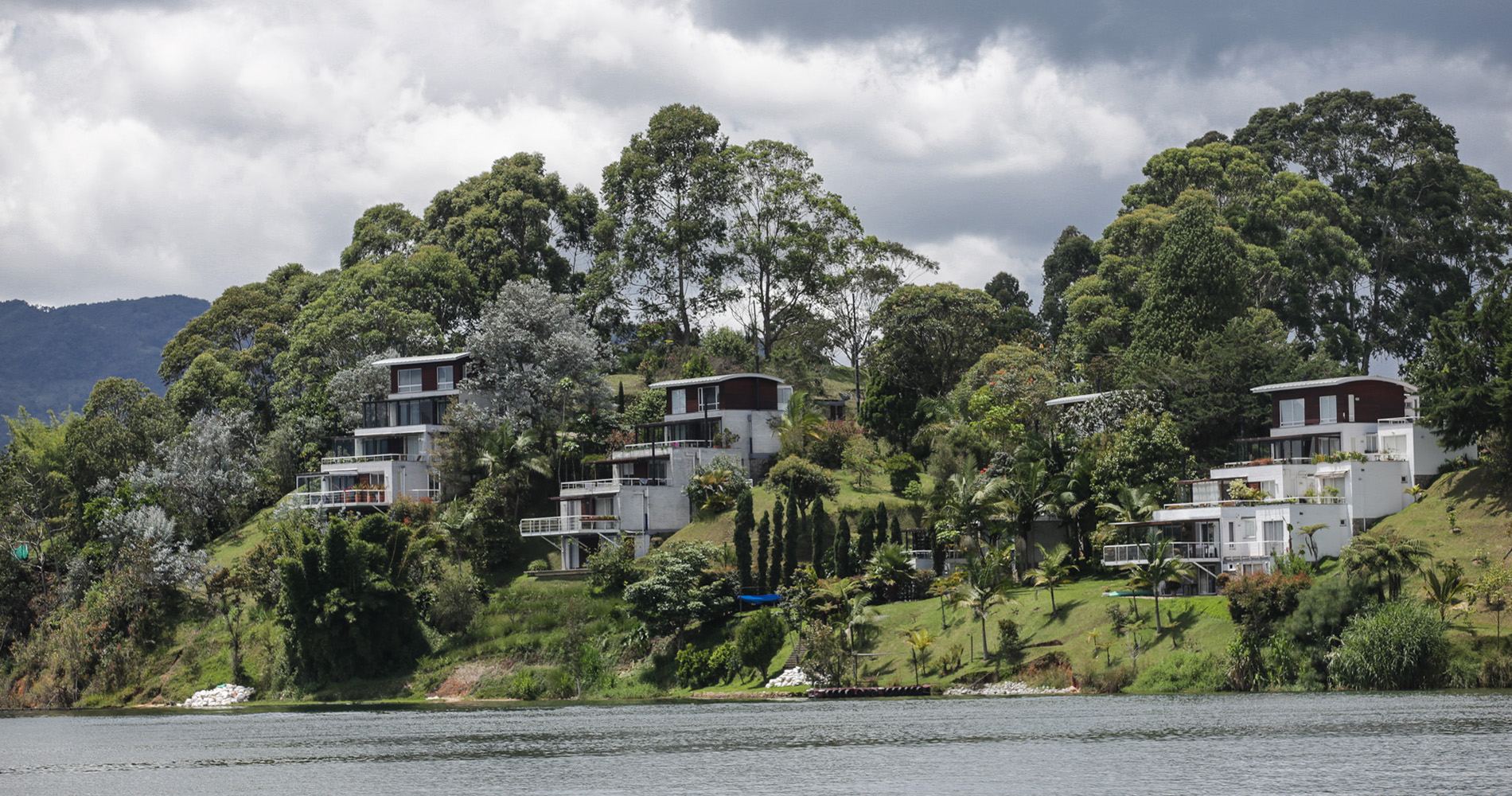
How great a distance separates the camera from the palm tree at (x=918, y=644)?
2699 inches

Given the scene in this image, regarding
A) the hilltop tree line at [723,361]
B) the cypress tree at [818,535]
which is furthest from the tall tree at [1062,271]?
the cypress tree at [818,535]

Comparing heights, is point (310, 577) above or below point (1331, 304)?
below

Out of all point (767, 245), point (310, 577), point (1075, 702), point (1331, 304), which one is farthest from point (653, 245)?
point (1075, 702)

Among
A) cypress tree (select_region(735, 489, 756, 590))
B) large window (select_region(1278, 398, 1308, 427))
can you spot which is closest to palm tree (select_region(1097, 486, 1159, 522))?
large window (select_region(1278, 398, 1308, 427))

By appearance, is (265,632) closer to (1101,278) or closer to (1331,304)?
(1101,278)

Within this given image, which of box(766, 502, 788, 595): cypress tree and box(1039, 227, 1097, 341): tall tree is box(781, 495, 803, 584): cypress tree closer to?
box(766, 502, 788, 595): cypress tree

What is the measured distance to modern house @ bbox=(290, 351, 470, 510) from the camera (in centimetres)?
9650

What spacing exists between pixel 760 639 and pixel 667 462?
70.4ft

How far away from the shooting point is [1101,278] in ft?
358

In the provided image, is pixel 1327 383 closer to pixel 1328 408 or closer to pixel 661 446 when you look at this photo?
pixel 1328 408

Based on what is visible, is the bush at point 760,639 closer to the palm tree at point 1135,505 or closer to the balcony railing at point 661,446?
the palm tree at point 1135,505

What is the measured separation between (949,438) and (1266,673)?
3202 centimetres

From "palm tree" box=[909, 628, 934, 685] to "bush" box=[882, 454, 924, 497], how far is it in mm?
19135

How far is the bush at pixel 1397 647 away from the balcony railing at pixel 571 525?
149ft
